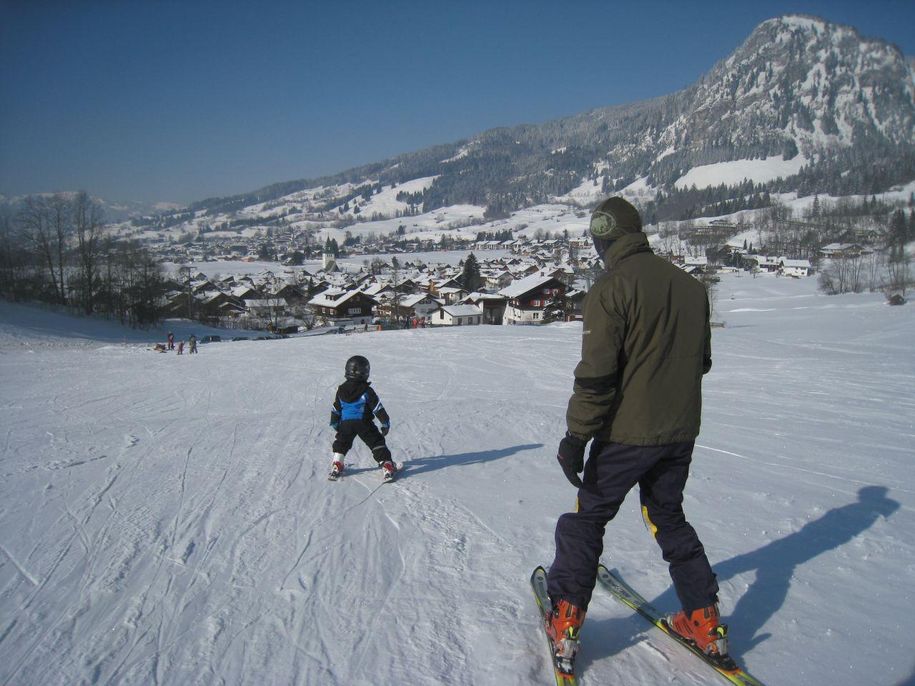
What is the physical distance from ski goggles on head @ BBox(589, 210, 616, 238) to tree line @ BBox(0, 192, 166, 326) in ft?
135

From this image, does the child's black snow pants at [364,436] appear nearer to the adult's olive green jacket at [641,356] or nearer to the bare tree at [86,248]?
the adult's olive green jacket at [641,356]

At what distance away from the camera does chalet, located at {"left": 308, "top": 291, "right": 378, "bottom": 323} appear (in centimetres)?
5741

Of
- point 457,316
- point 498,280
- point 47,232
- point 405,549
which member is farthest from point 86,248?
point 498,280

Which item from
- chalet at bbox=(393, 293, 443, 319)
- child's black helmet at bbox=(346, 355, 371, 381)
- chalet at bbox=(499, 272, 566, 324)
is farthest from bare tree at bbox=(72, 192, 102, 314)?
child's black helmet at bbox=(346, 355, 371, 381)

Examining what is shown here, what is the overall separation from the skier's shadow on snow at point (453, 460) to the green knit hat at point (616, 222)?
3419mm

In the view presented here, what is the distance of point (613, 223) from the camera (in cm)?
203

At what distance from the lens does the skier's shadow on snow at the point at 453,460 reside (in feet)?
16.5

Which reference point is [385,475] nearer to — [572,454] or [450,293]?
[572,454]

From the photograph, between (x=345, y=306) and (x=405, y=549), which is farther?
(x=345, y=306)

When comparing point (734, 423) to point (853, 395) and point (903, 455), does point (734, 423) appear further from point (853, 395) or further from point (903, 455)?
point (853, 395)

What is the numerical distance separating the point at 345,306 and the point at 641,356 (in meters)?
57.6

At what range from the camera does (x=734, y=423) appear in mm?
7219

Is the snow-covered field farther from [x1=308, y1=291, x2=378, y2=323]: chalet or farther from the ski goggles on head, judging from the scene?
[x1=308, y1=291, x2=378, y2=323]: chalet

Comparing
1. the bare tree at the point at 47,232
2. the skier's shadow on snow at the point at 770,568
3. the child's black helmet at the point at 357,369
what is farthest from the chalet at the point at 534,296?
the skier's shadow on snow at the point at 770,568
